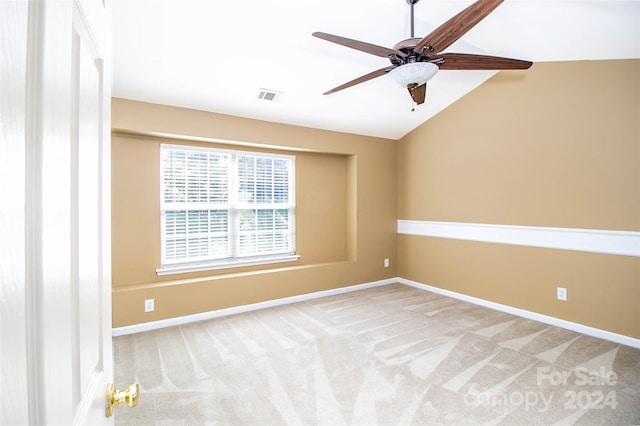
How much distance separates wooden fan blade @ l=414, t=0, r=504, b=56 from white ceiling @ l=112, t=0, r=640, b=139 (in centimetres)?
80

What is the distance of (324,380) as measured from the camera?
7.97ft

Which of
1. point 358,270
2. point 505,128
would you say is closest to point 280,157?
point 358,270

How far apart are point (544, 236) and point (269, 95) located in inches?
138

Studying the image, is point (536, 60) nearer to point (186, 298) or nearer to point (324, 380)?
point (324, 380)

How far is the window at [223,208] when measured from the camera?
3.72 metres

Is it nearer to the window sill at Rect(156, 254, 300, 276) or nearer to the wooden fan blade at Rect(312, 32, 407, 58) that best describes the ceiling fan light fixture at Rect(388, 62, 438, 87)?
the wooden fan blade at Rect(312, 32, 407, 58)

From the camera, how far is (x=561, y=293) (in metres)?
3.42

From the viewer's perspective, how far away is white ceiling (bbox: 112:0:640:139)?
2377mm

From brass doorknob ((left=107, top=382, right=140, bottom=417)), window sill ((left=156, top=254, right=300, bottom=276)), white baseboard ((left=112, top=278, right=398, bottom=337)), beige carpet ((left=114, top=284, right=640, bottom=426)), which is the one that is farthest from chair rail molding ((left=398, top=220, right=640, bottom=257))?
brass doorknob ((left=107, top=382, right=140, bottom=417))

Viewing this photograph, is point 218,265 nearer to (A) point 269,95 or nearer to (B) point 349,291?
(B) point 349,291

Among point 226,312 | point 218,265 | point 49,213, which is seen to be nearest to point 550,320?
point 226,312

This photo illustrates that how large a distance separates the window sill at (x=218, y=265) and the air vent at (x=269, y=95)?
210 centimetres

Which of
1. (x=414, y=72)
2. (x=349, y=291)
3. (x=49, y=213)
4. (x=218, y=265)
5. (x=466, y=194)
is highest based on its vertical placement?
(x=414, y=72)

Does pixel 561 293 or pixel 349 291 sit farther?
pixel 349 291
